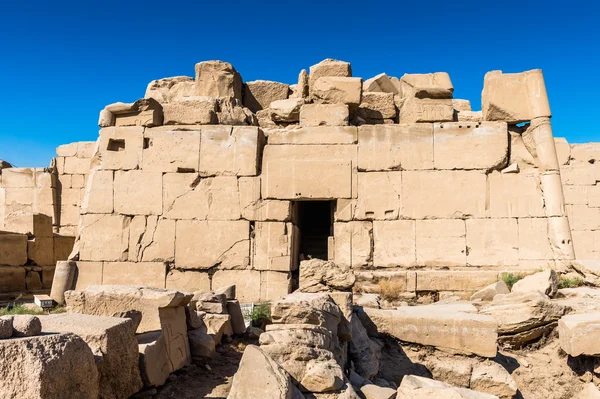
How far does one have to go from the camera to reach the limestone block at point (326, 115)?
9258mm

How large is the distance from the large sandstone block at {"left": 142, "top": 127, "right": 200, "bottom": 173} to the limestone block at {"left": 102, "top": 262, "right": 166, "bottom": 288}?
1704 millimetres

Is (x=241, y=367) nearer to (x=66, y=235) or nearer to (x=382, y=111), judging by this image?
(x=382, y=111)

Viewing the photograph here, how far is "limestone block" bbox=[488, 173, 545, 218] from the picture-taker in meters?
8.80

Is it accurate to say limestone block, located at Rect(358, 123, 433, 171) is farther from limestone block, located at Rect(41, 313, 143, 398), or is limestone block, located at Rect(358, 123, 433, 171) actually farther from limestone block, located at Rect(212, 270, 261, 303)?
limestone block, located at Rect(41, 313, 143, 398)

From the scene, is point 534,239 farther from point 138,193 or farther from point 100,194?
point 100,194

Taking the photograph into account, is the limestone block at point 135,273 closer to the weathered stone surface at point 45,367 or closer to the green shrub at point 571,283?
the weathered stone surface at point 45,367

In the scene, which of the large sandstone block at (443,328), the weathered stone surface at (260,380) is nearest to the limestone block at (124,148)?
the large sandstone block at (443,328)

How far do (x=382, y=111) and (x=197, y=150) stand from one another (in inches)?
142

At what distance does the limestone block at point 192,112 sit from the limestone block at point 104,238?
78.8 inches

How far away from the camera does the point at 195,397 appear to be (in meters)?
4.27

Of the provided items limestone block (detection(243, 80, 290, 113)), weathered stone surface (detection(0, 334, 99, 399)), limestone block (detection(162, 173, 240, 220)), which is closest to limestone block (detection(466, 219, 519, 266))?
limestone block (detection(162, 173, 240, 220))

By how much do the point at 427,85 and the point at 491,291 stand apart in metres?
3.91

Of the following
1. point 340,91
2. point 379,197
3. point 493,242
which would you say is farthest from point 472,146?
point 340,91

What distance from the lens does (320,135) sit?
9180 mm
